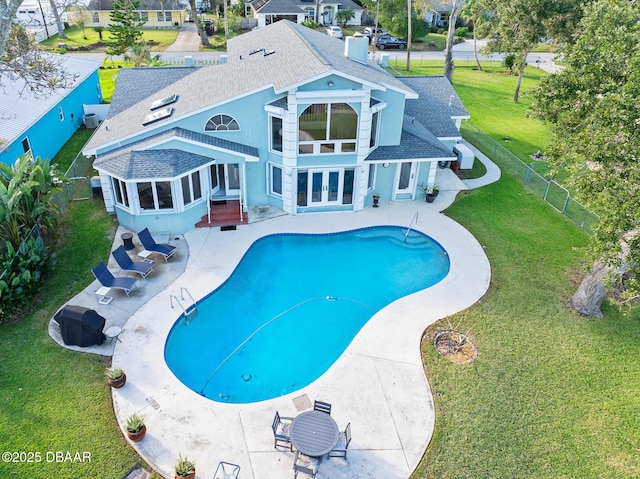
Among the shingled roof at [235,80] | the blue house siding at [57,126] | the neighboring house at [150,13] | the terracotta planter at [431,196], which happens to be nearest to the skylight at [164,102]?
the shingled roof at [235,80]

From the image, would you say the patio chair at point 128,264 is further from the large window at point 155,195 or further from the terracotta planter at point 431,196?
the terracotta planter at point 431,196

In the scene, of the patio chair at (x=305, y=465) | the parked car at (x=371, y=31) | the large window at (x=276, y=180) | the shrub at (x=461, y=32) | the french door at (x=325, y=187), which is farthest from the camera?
the shrub at (x=461, y=32)

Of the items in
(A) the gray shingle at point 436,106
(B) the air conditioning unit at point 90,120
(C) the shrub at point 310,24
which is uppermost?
(C) the shrub at point 310,24

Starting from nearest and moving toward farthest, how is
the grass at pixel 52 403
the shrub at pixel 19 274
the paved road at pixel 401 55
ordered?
the grass at pixel 52 403, the shrub at pixel 19 274, the paved road at pixel 401 55

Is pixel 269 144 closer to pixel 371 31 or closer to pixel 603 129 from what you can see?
pixel 603 129

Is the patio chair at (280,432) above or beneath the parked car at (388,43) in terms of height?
beneath

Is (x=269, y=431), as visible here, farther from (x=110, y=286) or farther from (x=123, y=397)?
(x=110, y=286)

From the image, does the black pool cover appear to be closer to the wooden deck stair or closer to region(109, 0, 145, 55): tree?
Result: the wooden deck stair

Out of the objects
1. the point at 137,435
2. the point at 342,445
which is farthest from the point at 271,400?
the point at 137,435
